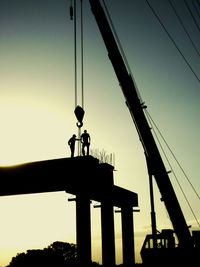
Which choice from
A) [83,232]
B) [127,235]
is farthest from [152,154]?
[127,235]

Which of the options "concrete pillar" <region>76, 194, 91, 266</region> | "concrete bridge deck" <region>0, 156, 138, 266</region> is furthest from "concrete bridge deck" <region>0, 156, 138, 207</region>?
"concrete pillar" <region>76, 194, 91, 266</region>

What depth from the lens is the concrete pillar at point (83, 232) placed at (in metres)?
18.1

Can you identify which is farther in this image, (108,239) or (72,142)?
(108,239)

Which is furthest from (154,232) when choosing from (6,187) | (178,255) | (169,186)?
(6,187)

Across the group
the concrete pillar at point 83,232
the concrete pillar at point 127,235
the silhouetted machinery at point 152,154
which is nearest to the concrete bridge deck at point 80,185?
the concrete pillar at point 83,232

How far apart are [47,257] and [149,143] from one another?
39.4 m

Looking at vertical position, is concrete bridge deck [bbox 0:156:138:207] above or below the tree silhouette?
above

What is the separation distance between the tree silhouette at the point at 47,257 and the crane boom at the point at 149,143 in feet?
67.7

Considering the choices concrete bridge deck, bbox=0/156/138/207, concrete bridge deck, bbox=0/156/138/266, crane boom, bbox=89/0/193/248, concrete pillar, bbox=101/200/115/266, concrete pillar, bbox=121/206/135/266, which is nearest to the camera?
crane boom, bbox=89/0/193/248

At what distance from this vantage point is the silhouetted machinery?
16250 mm

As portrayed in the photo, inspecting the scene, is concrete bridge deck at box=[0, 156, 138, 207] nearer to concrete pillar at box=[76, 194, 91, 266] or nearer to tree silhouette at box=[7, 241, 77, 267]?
concrete pillar at box=[76, 194, 91, 266]

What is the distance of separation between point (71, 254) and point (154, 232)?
62.7 metres

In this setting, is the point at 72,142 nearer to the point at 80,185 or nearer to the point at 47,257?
the point at 80,185

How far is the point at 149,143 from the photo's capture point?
1628cm
